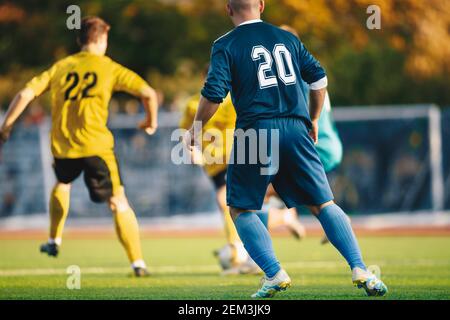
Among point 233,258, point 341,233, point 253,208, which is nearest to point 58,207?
point 233,258

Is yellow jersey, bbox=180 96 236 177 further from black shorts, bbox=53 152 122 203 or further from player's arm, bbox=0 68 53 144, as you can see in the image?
player's arm, bbox=0 68 53 144

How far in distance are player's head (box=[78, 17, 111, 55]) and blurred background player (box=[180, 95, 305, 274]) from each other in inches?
51.3

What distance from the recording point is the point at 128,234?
9914 millimetres

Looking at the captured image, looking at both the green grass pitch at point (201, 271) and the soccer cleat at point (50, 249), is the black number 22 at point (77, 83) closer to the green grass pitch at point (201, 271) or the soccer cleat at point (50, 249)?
the soccer cleat at point (50, 249)

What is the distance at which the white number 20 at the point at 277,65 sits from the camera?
7.34 meters

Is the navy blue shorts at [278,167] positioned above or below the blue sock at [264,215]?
above

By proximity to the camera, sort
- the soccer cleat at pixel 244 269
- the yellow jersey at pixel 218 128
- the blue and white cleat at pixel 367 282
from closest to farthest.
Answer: the blue and white cleat at pixel 367 282 < the soccer cleat at pixel 244 269 < the yellow jersey at pixel 218 128

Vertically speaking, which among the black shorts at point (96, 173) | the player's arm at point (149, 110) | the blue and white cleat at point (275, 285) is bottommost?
the blue and white cleat at point (275, 285)

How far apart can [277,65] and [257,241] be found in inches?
48.4

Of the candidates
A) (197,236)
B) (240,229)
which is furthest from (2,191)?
(240,229)

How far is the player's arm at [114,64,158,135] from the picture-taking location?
970cm

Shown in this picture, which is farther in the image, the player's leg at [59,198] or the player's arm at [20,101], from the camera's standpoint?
the player's leg at [59,198]

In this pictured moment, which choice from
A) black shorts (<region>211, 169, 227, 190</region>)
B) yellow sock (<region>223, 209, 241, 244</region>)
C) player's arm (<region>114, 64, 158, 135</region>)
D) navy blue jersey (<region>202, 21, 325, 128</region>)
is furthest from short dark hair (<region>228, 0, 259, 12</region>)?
black shorts (<region>211, 169, 227, 190</region>)

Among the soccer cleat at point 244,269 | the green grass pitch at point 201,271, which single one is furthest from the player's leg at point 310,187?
the soccer cleat at point 244,269
